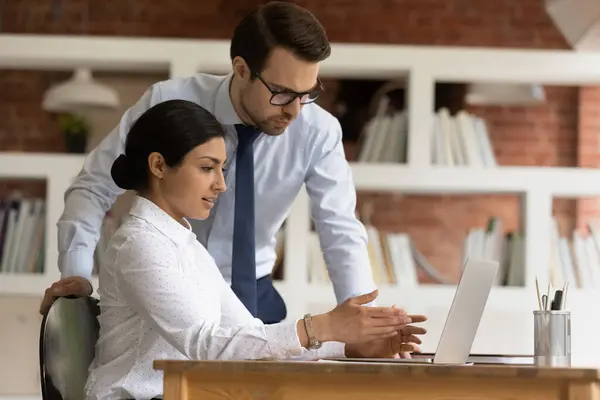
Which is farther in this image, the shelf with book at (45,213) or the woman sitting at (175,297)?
the shelf with book at (45,213)

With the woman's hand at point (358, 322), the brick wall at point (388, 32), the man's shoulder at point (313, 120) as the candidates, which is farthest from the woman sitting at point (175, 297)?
the brick wall at point (388, 32)

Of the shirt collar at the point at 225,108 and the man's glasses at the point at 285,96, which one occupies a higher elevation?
the shirt collar at the point at 225,108

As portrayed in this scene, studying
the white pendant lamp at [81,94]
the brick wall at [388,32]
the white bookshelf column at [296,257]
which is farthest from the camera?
the brick wall at [388,32]

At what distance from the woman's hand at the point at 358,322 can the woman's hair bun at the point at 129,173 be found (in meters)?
0.53

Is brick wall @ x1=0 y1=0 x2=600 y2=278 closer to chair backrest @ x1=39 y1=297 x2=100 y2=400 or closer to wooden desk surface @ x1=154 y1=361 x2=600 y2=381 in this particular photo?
chair backrest @ x1=39 y1=297 x2=100 y2=400

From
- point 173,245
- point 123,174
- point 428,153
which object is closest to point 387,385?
point 173,245

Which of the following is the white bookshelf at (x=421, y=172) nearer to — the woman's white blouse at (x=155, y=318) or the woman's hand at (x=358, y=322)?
the woman's white blouse at (x=155, y=318)

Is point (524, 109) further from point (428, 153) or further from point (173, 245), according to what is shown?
point (173, 245)

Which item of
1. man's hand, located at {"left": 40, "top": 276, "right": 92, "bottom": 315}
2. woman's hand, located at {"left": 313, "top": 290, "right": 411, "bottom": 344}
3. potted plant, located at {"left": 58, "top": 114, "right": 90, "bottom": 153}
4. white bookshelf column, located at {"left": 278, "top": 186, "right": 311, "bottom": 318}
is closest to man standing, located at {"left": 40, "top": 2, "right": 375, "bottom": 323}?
man's hand, located at {"left": 40, "top": 276, "right": 92, "bottom": 315}

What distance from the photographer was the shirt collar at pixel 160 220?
2074 millimetres

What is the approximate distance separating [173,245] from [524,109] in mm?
4716

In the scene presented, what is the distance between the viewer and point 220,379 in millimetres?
1683

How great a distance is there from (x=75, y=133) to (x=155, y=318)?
363 centimetres

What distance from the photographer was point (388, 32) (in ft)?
20.9
